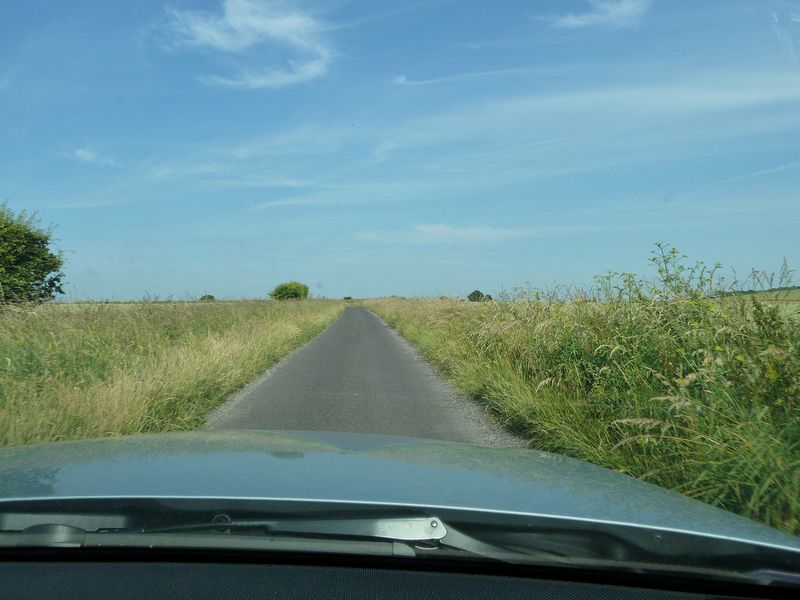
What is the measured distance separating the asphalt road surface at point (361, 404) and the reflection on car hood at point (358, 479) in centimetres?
376

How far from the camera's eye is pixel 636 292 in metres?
9.22

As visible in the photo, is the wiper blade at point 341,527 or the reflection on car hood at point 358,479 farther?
the reflection on car hood at point 358,479

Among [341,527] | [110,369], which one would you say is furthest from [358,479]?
[110,369]

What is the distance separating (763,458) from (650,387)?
7.83 feet

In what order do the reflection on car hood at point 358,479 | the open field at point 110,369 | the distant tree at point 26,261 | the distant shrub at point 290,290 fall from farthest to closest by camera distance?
the distant shrub at point 290,290
the distant tree at point 26,261
the open field at point 110,369
the reflection on car hood at point 358,479

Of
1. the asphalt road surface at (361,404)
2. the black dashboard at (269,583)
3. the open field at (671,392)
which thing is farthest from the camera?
the asphalt road surface at (361,404)

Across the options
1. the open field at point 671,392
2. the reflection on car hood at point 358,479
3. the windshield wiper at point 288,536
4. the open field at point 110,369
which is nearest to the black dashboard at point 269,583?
the windshield wiper at point 288,536

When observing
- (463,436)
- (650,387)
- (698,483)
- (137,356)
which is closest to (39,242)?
(137,356)

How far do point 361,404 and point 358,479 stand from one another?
6978mm

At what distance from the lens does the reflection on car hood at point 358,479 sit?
2.77m

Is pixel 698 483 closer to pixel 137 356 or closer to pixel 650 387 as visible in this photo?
pixel 650 387

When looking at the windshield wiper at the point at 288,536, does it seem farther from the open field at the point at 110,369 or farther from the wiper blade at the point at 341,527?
the open field at the point at 110,369

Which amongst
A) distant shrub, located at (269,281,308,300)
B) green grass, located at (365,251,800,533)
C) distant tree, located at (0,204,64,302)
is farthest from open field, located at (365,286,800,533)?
distant shrub, located at (269,281,308,300)

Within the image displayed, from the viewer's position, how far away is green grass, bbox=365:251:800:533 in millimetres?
4824
